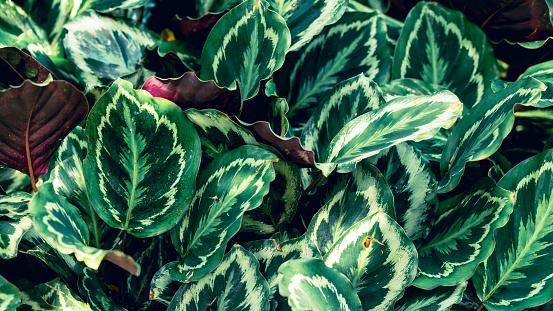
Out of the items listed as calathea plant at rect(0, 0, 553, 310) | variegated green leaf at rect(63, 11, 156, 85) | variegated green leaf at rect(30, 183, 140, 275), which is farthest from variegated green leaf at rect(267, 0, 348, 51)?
variegated green leaf at rect(30, 183, 140, 275)

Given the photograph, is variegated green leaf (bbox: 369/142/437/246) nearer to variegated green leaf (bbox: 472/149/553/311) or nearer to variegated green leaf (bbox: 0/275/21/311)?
variegated green leaf (bbox: 472/149/553/311)

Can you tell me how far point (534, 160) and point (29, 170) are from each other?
68cm

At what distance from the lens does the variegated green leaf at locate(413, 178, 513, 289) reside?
543 millimetres

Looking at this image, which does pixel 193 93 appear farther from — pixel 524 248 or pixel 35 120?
pixel 524 248

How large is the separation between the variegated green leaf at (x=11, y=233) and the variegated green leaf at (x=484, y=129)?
1.71 ft

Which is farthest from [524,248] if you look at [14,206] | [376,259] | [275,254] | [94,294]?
[14,206]

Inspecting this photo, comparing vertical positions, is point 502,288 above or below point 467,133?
below

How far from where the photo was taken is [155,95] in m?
0.56

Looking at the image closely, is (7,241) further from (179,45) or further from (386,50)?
(386,50)

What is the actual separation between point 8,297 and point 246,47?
419 millimetres

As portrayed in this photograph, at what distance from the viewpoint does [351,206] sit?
1.92ft

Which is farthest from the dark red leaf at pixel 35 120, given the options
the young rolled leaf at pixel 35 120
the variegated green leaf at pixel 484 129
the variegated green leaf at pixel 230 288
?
the variegated green leaf at pixel 484 129

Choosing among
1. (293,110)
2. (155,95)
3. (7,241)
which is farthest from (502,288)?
(7,241)

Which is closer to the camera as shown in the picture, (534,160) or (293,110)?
(534,160)
